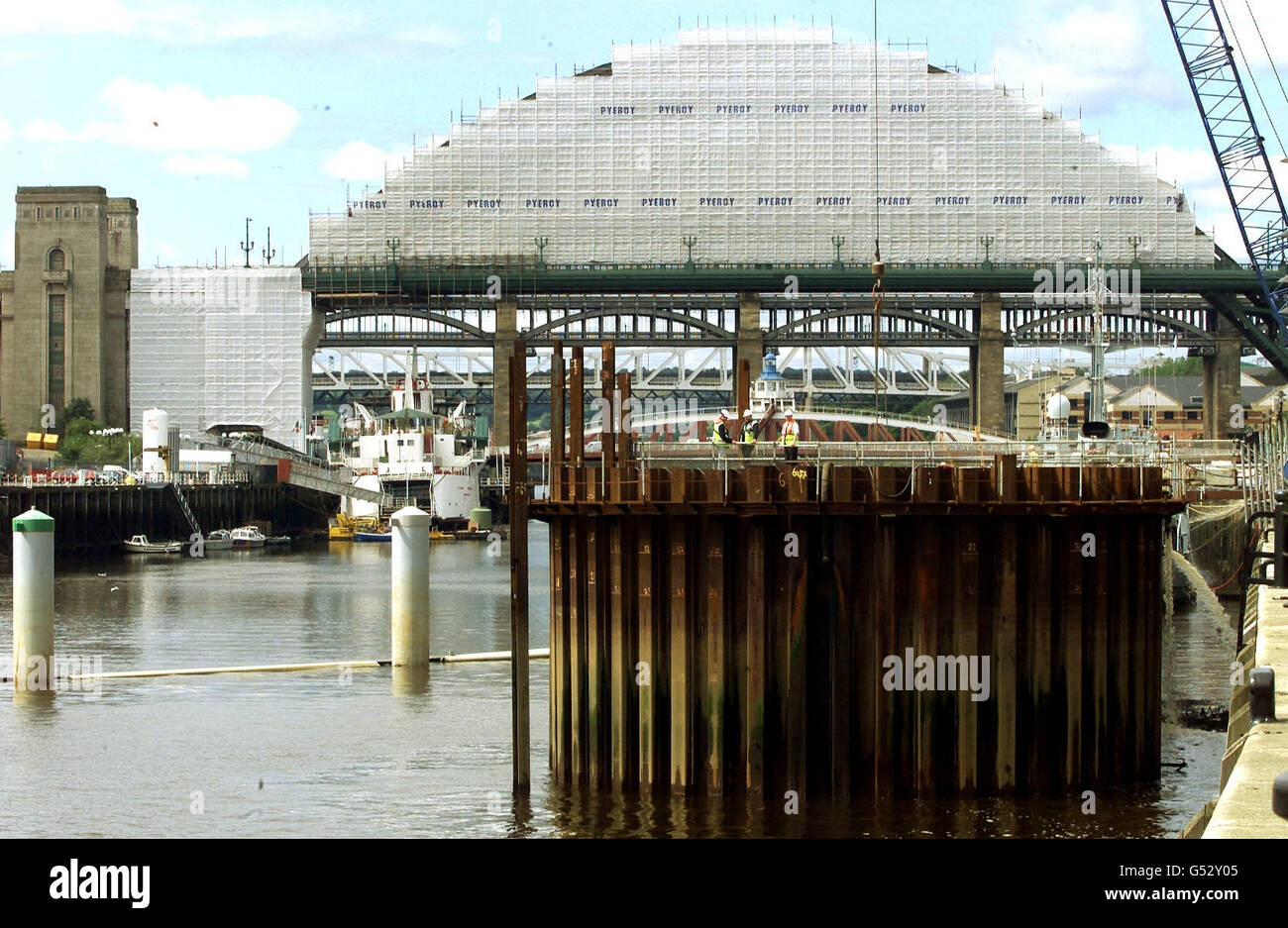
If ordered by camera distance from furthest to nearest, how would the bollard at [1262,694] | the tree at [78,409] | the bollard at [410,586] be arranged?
1. the tree at [78,409]
2. the bollard at [410,586]
3. the bollard at [1262,694]

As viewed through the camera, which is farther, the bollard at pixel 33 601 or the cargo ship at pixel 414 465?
the cargo ship at pixel 414 465

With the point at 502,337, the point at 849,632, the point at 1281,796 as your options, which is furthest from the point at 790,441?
the point at 502,337

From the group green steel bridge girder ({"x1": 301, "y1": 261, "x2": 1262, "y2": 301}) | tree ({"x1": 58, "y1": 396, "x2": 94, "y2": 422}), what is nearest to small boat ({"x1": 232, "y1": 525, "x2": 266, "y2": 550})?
green steel bridge girder ({"x1": 301, "y1": 261, "x2": 1262, "y2": 301})

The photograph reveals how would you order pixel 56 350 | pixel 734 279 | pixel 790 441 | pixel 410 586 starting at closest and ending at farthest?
pixel 790 441
pixel 410 586
pixel 734 279
pixel 56 350

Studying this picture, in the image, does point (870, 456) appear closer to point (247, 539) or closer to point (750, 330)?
point (247, 539)

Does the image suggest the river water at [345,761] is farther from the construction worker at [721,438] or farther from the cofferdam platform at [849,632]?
the construction worker at [721,438]

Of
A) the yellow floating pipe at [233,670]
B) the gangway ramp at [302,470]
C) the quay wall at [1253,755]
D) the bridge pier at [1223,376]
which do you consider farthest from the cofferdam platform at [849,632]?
the bridge pier at [1223,376]

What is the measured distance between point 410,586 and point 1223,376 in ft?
391

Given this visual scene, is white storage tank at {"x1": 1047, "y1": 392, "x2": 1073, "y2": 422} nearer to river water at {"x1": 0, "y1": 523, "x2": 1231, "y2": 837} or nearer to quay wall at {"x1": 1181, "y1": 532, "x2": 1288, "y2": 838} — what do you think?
river water at {"x1": 0, "y1": 523, "x2": 1231, "y2": 837}

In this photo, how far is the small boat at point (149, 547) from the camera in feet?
368

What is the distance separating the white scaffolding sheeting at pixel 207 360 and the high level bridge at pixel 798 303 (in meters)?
6.58

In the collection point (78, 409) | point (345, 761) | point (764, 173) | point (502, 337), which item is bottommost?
point (345, 761)

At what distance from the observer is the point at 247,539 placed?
12375 centimetres
